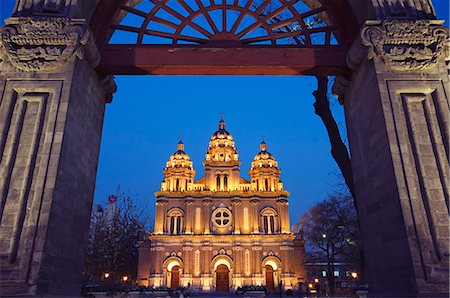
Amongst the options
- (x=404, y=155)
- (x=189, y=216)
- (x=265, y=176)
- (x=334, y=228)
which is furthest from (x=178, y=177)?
(x=404, y=155)

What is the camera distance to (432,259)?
21.6ft

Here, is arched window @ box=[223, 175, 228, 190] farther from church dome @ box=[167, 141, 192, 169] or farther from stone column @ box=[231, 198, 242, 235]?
church dome @ box=[167, 141, 192, 169]

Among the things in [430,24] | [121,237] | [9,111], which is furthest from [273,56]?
[121,237]

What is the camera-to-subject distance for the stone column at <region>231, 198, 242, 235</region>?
6231 cm

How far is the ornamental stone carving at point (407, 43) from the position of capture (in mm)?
8023

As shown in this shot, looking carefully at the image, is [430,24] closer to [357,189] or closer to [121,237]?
[357,189]

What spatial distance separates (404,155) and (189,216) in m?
57.5

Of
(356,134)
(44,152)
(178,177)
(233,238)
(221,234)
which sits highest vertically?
(178,177)

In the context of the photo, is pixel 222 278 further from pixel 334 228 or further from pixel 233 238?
pixel 334 228

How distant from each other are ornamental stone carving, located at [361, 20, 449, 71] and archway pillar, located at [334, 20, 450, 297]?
0.06 ft

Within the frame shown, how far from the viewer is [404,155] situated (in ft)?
24.1

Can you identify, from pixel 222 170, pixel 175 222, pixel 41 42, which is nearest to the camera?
pixel 41 42

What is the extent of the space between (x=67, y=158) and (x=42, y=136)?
0.66 metres

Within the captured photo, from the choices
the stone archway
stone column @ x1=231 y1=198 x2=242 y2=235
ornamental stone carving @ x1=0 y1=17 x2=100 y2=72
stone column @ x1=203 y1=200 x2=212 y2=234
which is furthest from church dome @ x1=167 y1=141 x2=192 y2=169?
ornamental stone carving @ x1=0 y1=17 x2=100 y2=72
